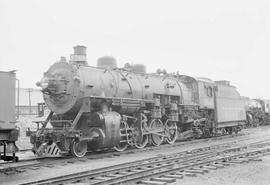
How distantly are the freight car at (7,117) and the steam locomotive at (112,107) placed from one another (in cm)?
301

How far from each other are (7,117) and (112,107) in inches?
237

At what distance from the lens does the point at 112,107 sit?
46.9 feet

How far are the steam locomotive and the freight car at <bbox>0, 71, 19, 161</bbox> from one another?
3.01 metres

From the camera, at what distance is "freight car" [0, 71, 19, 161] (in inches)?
337

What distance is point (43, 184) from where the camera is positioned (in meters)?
7.19

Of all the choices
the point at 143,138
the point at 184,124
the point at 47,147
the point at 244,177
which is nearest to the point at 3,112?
the point at 47,147

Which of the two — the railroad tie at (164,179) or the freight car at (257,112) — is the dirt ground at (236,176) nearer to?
the railroad tie at (164,179)

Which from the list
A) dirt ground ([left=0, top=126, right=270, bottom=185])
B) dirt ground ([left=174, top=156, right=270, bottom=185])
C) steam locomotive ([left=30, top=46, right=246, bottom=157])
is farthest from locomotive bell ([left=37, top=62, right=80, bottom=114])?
dirt ground ([left=174, top=156, right=270, bottom=185])

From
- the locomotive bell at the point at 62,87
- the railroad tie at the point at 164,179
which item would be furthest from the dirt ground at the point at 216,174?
the locomotive bell at the point at 62,87

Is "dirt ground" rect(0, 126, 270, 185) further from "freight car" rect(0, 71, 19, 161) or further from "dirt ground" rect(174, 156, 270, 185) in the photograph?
"freight car" rect(0, 71, 19, 161)

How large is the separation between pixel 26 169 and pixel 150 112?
25.2 ft

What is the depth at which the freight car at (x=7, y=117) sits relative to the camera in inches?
337

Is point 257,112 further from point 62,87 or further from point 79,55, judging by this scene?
point 62,87

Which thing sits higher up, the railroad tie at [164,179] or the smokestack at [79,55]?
the smokestack at [79,55]
